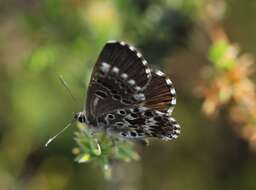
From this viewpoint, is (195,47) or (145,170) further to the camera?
(145,170)

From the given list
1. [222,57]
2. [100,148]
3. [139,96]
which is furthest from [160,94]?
[222,57]

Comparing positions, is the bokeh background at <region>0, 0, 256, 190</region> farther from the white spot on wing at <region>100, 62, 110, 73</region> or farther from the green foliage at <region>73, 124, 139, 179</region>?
the white spot on wing at <region>100, 62, 110, 73</region>

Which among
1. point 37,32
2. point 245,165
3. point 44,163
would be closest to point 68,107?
point 44,163

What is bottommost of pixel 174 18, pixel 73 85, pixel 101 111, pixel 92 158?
pixel 92 158

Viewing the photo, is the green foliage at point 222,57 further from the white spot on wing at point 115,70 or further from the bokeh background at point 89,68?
the white spot on wing at point 115,70

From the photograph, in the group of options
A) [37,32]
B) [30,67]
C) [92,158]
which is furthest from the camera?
[37,32]

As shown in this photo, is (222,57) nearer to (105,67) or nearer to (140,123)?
(140,123)

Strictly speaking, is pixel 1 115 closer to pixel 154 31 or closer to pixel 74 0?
pixel 74 0

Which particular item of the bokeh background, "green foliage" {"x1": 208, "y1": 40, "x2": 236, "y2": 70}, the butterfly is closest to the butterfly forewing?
the butterfly
